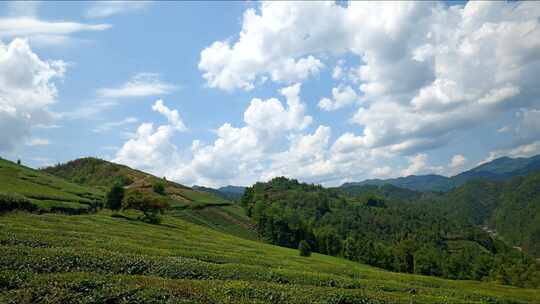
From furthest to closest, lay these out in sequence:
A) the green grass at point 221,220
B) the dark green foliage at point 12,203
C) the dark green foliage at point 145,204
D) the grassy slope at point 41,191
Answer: the green grass at point 221,220
the dark green foliage at point 145,204
the grassy slope at point 41,191
the dark green foliage at point 12,203

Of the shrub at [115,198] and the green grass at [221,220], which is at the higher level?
the shrub at [115,198]

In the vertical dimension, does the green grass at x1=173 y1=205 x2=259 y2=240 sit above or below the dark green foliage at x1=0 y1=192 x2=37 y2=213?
below

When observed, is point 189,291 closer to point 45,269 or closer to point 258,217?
point 45,269

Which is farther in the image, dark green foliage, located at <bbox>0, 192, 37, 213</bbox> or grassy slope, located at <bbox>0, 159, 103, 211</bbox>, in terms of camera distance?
grassy slope, located at <bbox>0, 159, 103, 211</bbox>

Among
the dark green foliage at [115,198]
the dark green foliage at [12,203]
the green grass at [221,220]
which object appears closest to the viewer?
the dark green foliage at [12,203]

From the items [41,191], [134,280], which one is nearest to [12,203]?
[41,191]

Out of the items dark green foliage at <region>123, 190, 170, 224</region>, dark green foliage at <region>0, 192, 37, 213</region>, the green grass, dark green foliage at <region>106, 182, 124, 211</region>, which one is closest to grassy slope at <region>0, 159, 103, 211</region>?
dark green foliage at <region>106, 182, 124, 211</region>

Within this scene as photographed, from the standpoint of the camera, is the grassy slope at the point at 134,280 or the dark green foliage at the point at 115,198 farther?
the dark green foliage at the point at 115,198

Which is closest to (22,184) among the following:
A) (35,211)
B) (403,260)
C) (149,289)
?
(35,211)

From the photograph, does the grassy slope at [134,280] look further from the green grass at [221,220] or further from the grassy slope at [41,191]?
the green grass at [221,220]

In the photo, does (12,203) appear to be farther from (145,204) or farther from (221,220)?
(221,220)

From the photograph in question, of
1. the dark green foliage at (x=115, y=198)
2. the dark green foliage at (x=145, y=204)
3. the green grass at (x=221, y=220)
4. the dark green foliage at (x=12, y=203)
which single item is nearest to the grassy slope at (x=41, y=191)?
the dark green foliage at (x=115, y=198)

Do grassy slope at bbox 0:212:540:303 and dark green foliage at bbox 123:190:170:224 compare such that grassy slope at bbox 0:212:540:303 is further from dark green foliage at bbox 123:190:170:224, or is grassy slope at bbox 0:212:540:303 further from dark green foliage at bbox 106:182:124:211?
dark green foliage at bbox 106:182:124:211

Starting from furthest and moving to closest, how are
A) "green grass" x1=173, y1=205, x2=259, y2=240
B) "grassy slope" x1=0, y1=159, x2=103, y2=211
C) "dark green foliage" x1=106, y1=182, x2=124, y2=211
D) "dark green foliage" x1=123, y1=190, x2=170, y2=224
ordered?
"green grass" x1=173, y1=205, x2=259, y2=240 < "dark green foliage" x1=106, y1=182, x2=124, y2=211 < "dark green foliage" x1=123, y1=190, x2=170, y2=224 < "grassy slope" x1=0, y1=159, x2=103, y2=211
